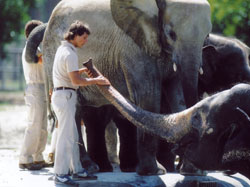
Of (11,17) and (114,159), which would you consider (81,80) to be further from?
(11,17)

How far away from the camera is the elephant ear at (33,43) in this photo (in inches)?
359

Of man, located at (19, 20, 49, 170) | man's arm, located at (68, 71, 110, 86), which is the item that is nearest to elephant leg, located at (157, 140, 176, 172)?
man, located at (19, 20, 49, 170)

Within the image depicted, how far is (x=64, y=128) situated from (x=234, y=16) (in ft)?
34.1

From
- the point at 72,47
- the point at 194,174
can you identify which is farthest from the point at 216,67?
the point at 72,47

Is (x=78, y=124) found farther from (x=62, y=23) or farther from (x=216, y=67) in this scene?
(x=216, y=67)

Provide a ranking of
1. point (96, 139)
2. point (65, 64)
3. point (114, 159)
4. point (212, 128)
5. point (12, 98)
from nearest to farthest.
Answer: point (212, 128) < point (65, 64) < point (96, 139) < point (114, 159) < point (12, 98)

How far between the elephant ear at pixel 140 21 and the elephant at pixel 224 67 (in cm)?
174

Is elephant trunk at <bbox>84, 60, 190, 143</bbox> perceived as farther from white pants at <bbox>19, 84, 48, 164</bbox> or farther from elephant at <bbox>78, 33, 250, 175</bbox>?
elephant at <bbox>78, 33, 250, 175</bbox>

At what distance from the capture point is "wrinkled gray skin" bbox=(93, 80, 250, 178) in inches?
259

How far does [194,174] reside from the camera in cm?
785

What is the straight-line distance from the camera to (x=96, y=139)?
9.30 metres

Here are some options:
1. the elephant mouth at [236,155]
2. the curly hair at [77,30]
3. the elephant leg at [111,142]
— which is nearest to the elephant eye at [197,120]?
the elephant mouth at [236,155]

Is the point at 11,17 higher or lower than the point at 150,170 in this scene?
higher

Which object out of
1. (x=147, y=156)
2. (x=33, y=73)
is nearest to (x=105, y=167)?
(x=147, y=156)
